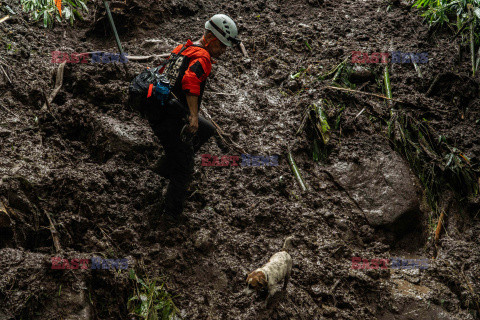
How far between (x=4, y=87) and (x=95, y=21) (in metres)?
1.96

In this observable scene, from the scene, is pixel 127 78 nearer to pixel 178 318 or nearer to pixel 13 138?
pixel 13 138

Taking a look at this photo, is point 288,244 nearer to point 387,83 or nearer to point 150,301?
point 150,301

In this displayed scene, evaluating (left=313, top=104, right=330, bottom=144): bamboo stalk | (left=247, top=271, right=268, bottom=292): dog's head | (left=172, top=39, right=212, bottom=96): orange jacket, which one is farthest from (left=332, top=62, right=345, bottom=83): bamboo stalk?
(left=247, top=271, right=268, bottom=292): dog's head

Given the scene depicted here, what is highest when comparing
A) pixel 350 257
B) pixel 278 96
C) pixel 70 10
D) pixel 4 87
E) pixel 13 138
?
pixel 70 10

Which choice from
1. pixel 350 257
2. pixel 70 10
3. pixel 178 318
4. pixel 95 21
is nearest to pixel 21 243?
pixel 178 318

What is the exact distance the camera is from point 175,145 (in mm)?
2908

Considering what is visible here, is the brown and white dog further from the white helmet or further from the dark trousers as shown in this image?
the white helmet

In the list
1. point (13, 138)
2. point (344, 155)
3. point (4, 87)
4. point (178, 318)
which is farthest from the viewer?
point (344, 155)

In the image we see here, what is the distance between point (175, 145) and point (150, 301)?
1.28 meters

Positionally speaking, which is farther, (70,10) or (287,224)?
(70,10)

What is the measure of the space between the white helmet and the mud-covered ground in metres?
1.34

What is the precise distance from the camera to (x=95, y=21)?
15.5ft

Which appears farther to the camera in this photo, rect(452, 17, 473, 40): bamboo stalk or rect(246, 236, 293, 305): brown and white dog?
rect(452, 17, 473, 40): bamboo stalk

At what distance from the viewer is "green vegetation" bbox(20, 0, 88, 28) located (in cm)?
442
